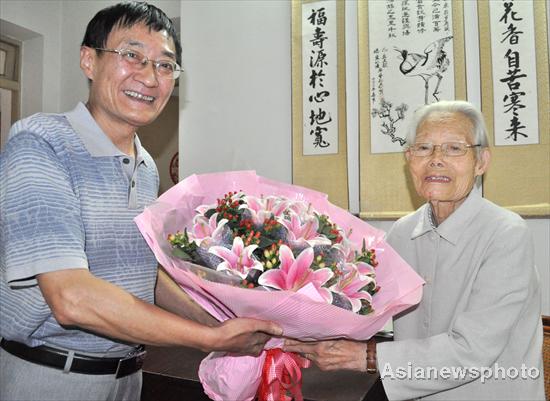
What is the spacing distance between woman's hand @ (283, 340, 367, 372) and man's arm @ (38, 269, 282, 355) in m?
0.25

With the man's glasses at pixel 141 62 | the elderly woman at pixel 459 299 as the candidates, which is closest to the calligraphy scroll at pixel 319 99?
the elderly woman at pixel 459 299

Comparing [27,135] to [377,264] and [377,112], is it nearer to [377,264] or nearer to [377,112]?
[377,264]

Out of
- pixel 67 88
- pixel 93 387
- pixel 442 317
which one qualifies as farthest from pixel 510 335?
pixel 67 88

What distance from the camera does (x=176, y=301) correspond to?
1.23 m

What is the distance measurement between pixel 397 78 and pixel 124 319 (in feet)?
6.69

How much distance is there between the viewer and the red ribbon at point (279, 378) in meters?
1.01

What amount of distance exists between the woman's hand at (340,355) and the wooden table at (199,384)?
10 centimetres

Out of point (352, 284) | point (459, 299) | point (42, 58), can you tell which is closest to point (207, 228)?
point (352, 284)

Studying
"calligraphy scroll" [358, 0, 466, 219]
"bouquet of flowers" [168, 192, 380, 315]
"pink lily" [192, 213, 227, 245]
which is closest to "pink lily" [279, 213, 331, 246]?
"bouquet of flowers" [168, 192, 380, 315]

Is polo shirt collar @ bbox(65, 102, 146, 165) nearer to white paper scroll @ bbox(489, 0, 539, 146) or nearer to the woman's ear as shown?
the woman's ear

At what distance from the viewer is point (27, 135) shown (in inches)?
36.4

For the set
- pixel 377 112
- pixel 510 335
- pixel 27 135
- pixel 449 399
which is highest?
pixel 377 112

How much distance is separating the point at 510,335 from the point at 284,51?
2098 millimetres

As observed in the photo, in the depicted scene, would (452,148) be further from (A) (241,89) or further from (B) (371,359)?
(A) (241,89)
